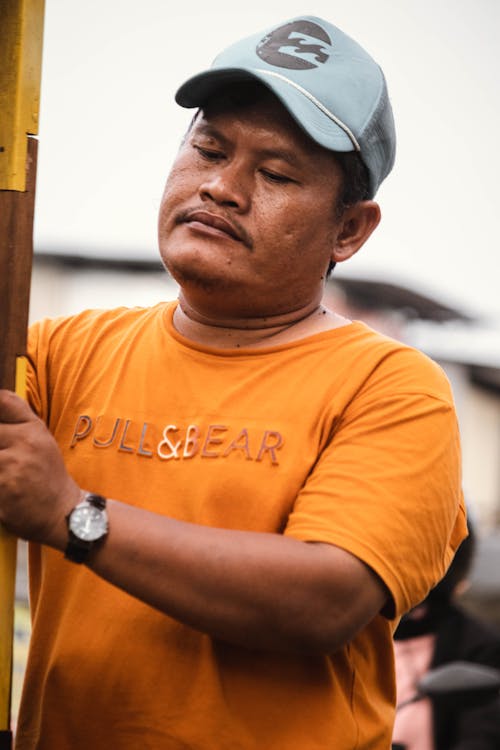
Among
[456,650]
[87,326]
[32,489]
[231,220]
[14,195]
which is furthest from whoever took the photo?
[456,650]

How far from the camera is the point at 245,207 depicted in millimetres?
2068

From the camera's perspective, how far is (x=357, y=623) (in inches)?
73.5

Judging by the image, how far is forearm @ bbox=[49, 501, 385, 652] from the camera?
176 cm

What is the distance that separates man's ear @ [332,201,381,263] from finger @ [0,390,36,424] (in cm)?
80

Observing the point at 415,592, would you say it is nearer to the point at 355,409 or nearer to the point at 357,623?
the point at 357,623

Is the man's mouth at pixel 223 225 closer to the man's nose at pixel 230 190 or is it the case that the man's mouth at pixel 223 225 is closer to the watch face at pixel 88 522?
the man's nose at pixel 230 190

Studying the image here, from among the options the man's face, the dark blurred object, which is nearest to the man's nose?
the man's face

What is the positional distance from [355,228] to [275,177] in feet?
1.05

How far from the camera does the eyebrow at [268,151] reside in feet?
6.87

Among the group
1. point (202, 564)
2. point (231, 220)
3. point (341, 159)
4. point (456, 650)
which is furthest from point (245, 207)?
point (456, 650)

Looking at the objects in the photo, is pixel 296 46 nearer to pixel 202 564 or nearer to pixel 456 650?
pixel 202 564

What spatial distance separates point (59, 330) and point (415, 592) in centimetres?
92

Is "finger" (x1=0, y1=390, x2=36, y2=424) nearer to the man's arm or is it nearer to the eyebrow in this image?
the man's arm

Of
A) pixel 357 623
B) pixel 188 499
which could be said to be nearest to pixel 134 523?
pixel 188 499
